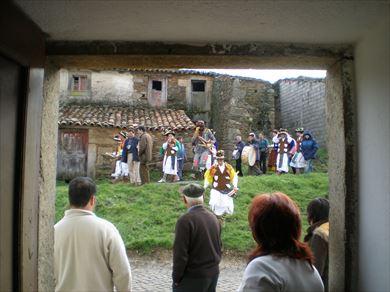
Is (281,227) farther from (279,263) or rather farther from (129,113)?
(129,113)

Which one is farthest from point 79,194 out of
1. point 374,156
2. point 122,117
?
point 122,117

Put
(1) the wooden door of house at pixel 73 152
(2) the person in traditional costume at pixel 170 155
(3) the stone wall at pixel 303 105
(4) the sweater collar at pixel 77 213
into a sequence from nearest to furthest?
(4) the sweater collar at pixel 77 213 → (2) the person in traditional costume at pixel 170 155 → (1) the wooden door of house at pixel 73 152 → (3) the stone wall at pixel 303 105

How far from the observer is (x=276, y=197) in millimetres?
2037

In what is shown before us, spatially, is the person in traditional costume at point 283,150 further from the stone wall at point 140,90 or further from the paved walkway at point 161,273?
the stone wall at point 140,90

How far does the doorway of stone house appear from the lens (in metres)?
9.46

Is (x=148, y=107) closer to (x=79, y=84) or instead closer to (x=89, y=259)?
(x=79, y=84)

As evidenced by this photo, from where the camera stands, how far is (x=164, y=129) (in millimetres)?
18125

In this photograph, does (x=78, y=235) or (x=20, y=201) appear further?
(x=78, y=235)

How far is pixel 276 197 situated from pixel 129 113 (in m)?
18.2

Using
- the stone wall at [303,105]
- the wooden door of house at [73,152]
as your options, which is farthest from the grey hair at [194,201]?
the stone wall at [303,105]

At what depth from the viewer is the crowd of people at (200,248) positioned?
189 cm

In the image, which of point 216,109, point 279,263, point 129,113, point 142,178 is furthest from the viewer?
point 216,109

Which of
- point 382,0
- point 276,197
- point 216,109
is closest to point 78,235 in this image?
point 276,197

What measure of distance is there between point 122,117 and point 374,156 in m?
17.2
